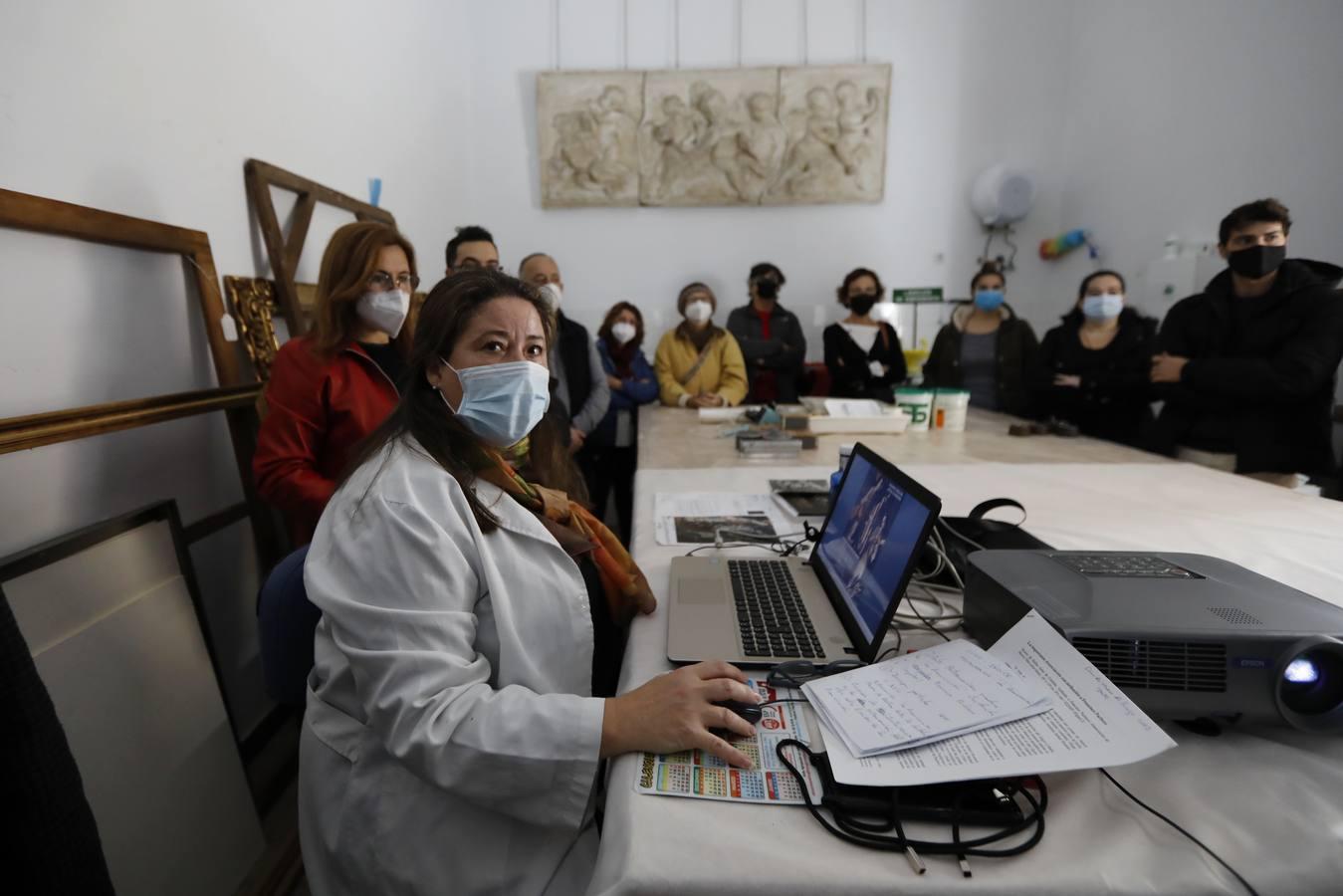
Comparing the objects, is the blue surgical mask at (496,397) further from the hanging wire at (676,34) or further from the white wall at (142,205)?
the hanging wire at (676,34)

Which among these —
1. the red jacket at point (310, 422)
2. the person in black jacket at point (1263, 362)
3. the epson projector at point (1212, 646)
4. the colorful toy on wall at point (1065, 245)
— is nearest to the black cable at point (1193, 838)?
the epson projector at point (1212, 646)

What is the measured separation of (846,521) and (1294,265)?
7.31 ft

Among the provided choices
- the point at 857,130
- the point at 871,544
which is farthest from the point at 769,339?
the point at 871,544

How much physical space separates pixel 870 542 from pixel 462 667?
0.61 m

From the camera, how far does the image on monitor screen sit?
2.80 feet

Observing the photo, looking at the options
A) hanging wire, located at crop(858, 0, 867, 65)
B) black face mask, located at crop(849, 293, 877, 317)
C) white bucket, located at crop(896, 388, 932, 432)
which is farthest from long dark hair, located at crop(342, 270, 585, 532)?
hanging wire, located at crop(858, 0, 867, 65)

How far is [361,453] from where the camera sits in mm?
979

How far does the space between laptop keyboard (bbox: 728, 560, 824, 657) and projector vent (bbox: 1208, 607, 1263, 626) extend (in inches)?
18.4

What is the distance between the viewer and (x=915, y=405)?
2736mm

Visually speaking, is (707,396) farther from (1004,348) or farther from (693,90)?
(693,90)

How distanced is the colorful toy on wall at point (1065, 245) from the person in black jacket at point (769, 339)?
1928 mm

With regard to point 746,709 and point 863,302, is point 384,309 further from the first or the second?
point 863,302

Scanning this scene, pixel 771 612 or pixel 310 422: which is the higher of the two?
pixel 310 422

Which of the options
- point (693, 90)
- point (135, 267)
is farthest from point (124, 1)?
point (693, 90)
